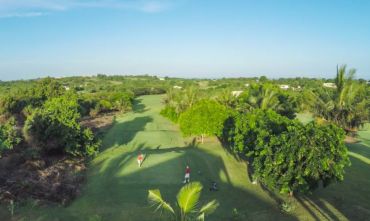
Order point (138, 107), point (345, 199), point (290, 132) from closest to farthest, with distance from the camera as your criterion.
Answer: point (290, 132) < point (345, 199) < point (138, 107)

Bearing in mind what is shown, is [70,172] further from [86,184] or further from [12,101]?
[12,101]

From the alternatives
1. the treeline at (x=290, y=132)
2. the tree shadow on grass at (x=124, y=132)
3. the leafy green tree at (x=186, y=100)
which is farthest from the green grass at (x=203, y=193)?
the leafy green tree at (x=186, y=100)

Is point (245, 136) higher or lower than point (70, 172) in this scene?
higher

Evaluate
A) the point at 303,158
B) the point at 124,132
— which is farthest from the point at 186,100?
the point at 303,158

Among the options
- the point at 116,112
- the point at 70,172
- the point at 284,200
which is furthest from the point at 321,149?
the point at 116,112

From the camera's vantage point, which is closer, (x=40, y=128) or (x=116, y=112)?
(x=40, y=128)

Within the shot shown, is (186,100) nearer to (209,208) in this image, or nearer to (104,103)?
(104,103)
